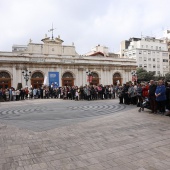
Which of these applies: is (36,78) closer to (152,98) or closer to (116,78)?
(116,78)

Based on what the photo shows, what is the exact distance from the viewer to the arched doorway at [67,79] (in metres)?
39.0

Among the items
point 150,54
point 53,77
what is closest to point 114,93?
point 53,77

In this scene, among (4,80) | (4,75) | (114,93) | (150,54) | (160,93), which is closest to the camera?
(160,93)

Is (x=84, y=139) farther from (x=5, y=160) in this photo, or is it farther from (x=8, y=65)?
(x=8, y=65)

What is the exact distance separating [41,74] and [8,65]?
5.74 meters

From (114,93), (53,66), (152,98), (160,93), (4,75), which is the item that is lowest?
(114,93)

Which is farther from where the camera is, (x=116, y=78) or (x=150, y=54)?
(x=150, y=54)

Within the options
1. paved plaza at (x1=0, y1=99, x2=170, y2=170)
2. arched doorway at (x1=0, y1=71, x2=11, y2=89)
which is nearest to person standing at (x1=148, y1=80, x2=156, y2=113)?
paved plaza at (x1=0, y1=99, x2=170, y2=170)

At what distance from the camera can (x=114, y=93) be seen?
23656 mm

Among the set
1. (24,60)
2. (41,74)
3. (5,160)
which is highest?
(24,60)

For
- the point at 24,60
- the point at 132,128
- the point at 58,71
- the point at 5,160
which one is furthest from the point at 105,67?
the point at 5,160

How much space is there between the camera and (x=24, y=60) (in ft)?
117

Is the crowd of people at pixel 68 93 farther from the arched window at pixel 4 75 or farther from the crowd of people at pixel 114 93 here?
the arched window at pixel 4 75

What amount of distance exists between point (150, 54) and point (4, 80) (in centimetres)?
4663
